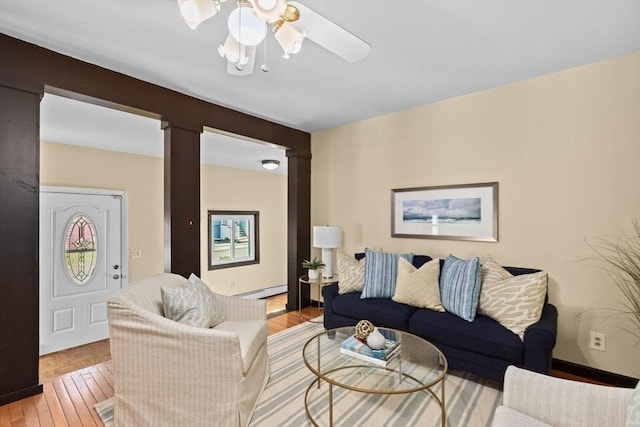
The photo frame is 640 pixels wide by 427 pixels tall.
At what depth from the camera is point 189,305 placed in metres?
2.16

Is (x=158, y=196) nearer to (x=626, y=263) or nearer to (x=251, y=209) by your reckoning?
(x=251, y=209)

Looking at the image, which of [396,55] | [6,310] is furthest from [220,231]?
[396,55]

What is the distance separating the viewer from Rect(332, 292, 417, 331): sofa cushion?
8.93ft

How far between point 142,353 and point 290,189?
114 inches

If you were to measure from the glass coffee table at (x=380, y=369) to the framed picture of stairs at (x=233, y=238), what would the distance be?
378cm

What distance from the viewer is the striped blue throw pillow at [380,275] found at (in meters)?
3.11

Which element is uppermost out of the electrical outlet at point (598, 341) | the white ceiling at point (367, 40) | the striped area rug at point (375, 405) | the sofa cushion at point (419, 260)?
the white ceiling at point (367, 40)

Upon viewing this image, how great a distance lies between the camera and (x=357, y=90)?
9.89ft

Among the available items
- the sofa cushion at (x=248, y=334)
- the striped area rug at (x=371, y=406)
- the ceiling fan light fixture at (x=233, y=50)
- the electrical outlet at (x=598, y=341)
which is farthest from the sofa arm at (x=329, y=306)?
the ceiling fan light fixture at (x=233, y=50)

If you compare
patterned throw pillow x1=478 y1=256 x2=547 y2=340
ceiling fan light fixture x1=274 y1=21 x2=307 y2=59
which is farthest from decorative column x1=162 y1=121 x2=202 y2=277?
patterned throw pillow x1=478 y1=256 x2=547 y2=340

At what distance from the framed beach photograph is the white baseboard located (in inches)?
137

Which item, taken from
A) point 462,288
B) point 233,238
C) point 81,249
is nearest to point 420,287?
point 462,288

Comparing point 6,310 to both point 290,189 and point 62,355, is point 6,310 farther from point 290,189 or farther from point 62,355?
point 290,189

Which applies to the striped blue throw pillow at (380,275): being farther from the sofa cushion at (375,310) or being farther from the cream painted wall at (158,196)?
the cream painted wall at (158,196)
